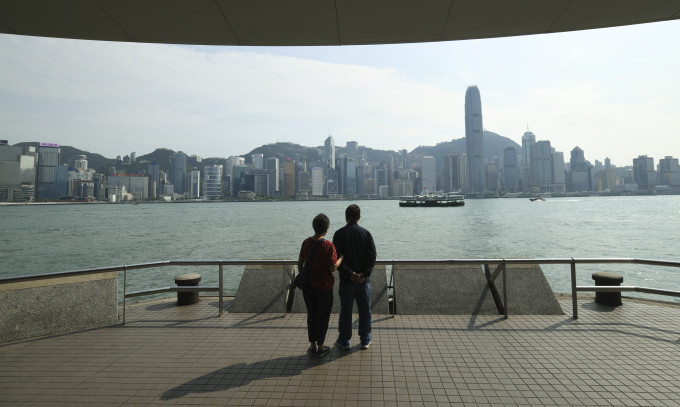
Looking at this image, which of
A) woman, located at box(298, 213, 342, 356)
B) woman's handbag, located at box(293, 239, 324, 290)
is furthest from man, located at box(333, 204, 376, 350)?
woman's handbag, located at box(293, 239, 324, 290)

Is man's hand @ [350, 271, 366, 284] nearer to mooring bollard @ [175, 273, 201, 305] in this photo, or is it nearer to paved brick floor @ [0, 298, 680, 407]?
paved brick floor @ [0, 298, 680, 407]

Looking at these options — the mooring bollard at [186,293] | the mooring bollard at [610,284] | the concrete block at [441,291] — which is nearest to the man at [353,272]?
the concrete block at [441,291]

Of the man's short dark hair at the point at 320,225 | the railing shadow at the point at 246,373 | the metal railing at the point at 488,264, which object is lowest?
the railing shadow at the point at 246,373

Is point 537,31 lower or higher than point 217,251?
higher

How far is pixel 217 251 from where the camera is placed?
31.8 metres

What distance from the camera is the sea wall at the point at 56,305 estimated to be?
519 centimetres

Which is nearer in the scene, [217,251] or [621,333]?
[621,333]

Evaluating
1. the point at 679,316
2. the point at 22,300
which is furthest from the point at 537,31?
the point at 22,300

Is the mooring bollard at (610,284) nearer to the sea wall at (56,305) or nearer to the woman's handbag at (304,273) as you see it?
the woman's handbag at (304,273)

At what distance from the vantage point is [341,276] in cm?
479

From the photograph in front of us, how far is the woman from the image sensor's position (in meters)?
4.53

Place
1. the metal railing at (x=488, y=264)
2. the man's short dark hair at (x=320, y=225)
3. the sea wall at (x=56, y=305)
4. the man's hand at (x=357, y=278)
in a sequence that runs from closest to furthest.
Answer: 1. the man's short dark hair at (x=320, y=225)
2. the man's hand at (x=357, y=278)
3. the sea wall at (x=56, y=305)
4. the metal railing at (x=488, y=264)

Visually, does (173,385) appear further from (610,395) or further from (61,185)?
(61,185)

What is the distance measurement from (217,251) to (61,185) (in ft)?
675
